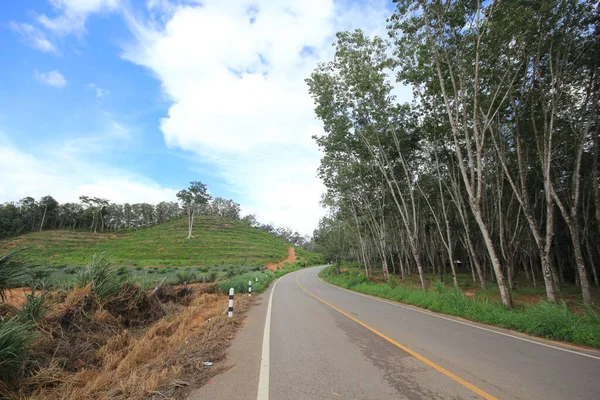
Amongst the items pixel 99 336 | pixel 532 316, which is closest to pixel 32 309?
pixel 99 336

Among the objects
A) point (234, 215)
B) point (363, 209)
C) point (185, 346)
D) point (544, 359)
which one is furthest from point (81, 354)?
point (234, 215)

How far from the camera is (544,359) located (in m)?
5.09

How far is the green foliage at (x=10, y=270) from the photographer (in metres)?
4.88

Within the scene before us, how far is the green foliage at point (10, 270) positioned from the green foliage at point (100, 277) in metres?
2.83

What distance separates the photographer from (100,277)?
8.13m

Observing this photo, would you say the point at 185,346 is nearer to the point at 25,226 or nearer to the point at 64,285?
the point at 64,285

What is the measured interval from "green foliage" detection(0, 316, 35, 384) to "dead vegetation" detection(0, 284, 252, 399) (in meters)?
0.19

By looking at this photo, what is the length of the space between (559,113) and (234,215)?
126010mm

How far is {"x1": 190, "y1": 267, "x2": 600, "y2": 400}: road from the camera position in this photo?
12.3ft

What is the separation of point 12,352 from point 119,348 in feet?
9.62

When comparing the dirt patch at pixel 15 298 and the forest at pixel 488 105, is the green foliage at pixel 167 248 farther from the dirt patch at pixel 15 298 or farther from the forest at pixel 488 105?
the dirt patch at pixel 15 298

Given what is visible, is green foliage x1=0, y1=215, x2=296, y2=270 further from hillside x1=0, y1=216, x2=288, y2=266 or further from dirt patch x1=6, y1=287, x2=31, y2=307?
dirt patch x1=6, y1=287, x2=31, y2=307

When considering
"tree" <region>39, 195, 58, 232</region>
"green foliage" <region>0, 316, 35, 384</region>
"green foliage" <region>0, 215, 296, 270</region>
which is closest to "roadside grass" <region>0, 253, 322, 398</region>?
"green foliage" <region>0, 316, 35, 384</region>

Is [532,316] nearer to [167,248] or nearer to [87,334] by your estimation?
[87,334]
